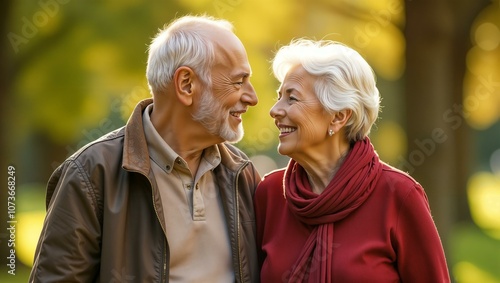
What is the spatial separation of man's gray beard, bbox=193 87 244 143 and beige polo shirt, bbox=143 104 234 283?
0.61 feet

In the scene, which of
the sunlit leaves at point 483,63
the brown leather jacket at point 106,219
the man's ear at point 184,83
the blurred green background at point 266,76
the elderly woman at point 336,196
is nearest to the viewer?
the brown leather jacket at point 106,219

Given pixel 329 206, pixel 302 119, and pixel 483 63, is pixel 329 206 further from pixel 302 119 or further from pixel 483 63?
pixel 483 63

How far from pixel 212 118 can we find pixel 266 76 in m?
5.34

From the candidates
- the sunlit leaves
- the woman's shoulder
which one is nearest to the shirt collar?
the woman's shoulder

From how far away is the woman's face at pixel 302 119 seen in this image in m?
3.61

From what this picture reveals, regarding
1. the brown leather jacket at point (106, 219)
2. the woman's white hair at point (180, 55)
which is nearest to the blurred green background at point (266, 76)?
the woman's white hair at point (180, 55)

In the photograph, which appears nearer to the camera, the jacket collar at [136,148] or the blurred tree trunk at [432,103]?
the jacket collar at [136,148]

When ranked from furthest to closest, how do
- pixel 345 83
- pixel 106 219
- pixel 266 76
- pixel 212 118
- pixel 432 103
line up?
pixel 266 76, pixel 432 103, pixel 212 118, pixel 345 83, pixel 106 219

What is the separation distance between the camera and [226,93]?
3725 mm

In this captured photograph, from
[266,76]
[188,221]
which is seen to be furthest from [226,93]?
[266,76]

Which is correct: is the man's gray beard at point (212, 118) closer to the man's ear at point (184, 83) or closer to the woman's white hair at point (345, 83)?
the man's ear at point (184, 83)

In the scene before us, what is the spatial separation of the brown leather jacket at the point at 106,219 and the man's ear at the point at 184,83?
0.24 metres

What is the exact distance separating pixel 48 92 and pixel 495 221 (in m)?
6.84

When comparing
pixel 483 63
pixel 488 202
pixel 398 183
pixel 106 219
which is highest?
pixel 483 63
